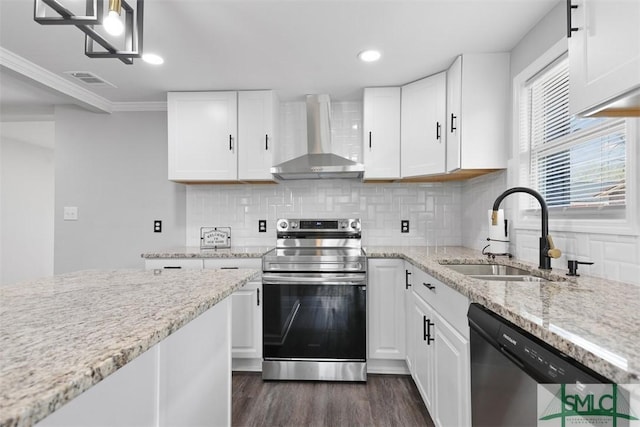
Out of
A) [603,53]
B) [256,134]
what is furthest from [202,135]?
[603,53]

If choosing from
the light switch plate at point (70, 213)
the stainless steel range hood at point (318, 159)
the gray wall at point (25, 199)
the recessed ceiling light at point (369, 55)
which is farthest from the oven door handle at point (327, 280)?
the gray wall at point (25, 199)

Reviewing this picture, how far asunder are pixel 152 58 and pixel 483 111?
228 cm

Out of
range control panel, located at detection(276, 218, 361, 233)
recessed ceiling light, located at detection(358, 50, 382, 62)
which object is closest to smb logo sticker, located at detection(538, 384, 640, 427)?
recessed ceiling light, located at detection(358, 50, 382, 62)

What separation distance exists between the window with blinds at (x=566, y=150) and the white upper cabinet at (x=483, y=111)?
0.16 metres

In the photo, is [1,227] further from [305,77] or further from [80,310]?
[80,310]

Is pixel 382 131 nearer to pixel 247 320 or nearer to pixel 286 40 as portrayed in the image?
pixel 286 40

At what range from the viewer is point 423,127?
2590 mm

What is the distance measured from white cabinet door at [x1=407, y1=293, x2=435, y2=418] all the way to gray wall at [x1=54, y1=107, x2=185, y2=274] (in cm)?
226

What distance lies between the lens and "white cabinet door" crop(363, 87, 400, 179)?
2748mm

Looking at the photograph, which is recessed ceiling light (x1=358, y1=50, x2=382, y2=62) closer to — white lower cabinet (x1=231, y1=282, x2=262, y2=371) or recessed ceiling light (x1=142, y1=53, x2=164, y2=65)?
recessed ceiling light (x1=142, y1=53, x2=164, y2=65)

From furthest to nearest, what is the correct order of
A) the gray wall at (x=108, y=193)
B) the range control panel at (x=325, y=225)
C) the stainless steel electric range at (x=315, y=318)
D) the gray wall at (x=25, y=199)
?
the gray wall at (x=25, y=199)
the gray wall at (x=108, y=193)
the range control panel at (x=325, y=225)
the stainless steel electric range at (x=315, y=318)

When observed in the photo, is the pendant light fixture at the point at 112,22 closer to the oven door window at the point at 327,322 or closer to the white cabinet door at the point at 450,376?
the white cabinet door at the point at 450,376

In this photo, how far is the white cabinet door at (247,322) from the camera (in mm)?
2479

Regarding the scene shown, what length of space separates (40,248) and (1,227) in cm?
51
